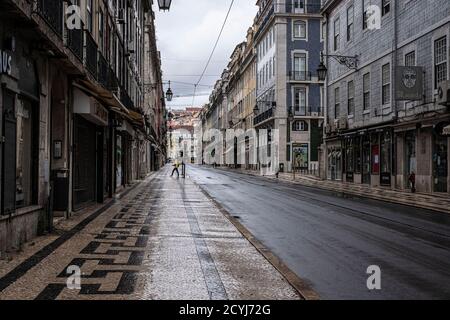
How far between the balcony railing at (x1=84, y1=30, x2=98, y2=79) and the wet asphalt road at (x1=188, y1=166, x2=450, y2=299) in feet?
18.1

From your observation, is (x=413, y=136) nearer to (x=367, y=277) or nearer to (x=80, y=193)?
(x=80, y=193)

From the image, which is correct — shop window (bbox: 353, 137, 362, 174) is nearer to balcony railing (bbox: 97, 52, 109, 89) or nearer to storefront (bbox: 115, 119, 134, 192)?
storefront (bbox: 115, 119, 134, 192)

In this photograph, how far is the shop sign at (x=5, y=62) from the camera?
8.10m

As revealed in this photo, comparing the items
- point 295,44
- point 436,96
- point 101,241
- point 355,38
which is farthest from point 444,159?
point 295,44

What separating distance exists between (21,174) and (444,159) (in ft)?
59.6

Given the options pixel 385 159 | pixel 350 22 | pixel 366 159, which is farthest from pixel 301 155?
pixel 385 159

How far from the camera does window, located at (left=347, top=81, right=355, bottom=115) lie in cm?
3538

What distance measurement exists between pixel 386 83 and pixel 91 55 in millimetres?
19094

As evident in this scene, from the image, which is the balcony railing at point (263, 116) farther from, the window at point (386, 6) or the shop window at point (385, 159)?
the shop window at point (385, 159)

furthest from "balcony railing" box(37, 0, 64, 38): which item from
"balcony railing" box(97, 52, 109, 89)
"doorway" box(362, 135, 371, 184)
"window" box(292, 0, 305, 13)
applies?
"window" box(292, 0, 305, 13)

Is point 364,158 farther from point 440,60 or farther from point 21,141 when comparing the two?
point 21,141

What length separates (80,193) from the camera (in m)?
15.9
